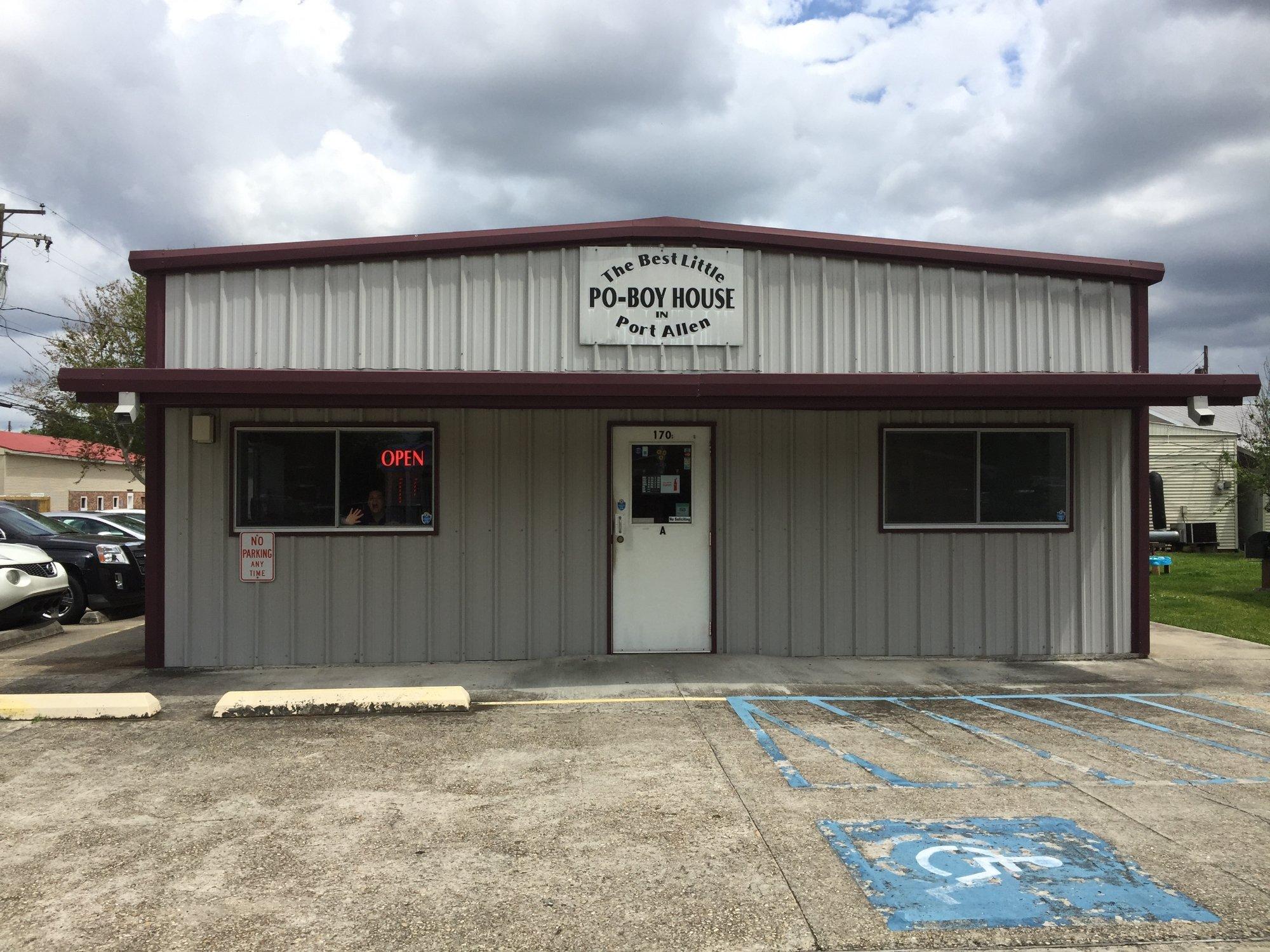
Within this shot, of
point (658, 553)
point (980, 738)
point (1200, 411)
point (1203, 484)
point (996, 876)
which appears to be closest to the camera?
point (996, 876)

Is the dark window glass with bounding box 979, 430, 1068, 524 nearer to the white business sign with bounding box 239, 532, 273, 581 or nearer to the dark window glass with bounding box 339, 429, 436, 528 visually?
the dark window glass with bounding box 339, 429, 436, 528

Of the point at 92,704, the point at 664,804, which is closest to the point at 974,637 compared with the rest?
the point at 664,804

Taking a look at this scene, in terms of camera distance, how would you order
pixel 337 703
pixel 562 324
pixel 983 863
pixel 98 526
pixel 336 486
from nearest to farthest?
pixel 983 863 < pixel 337 703 < pixel 562 324 < pixel 336 486 < pixel 98 526

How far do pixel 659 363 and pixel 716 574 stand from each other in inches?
88.1

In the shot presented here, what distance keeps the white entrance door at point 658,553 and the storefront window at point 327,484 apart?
1.95 m

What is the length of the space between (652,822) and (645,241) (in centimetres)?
590

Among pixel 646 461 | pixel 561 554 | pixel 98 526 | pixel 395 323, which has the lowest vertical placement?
Answer: pixel 561 554

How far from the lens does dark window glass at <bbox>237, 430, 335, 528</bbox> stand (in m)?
8.82

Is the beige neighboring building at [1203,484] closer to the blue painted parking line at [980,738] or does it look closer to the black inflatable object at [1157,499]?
the black inflatable object at [1157,499]

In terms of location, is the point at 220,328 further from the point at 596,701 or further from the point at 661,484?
the point at 596,701

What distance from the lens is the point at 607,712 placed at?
694cm

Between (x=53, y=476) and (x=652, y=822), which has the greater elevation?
(x=53, y=476)

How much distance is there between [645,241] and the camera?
8781 mm

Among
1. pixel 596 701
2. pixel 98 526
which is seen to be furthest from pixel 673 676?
pixel 98 526
